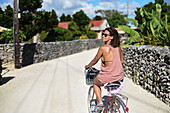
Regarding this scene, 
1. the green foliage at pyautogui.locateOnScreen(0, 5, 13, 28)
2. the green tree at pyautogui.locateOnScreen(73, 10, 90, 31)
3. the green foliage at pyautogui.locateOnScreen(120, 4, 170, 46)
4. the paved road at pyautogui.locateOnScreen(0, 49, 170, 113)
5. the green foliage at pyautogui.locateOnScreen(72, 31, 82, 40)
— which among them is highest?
the green tree at pyautogui.locateOnScreen(73, 10, 90, 31)

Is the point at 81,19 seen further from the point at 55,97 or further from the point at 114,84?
the point at 114,84

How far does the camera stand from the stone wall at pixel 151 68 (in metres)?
5.29

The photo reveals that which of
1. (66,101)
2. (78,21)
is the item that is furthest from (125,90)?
(78,21)

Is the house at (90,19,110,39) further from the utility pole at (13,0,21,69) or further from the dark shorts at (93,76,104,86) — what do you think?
the dark shorts at (93,76,104,86)

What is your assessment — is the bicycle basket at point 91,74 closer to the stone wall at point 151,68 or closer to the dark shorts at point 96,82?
the dark shorts at point 96,82

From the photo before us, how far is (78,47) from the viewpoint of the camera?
23.0 metres

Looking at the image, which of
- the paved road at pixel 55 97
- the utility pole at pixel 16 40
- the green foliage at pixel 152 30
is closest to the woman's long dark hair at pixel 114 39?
the paved road at pixel 55 97

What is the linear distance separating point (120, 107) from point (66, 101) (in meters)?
2.34

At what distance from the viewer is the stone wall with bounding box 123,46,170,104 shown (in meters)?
5.29

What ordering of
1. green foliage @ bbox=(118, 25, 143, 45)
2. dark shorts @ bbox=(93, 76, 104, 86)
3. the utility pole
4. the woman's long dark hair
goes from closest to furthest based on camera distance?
the woman's long dark hair, dark shorts @ bbox=(93, 76, 104, 86), green foliage @ bbox=(118, 25, 143, 45), the utility pole

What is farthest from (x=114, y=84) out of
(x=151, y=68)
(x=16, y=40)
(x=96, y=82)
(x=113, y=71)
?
(x=16, y=40)

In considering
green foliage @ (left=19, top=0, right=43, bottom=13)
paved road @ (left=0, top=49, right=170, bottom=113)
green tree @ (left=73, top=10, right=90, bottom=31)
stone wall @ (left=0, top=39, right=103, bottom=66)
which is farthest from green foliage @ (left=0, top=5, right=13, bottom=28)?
paved road @ (left=0, top=49, right=170, bottom=113)

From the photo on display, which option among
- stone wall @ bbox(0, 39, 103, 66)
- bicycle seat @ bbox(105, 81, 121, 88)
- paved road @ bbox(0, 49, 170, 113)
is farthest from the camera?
stone wall @ bbox(0, 39, 103, 66)

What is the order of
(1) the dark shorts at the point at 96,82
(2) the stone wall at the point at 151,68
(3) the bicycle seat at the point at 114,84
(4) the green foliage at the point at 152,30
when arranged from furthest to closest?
Result: 1. (4) the green foliage at the point at 152,30
2. (2) the stone wall at the point at 151,68
3. (1) the dark shorts at the point at 96,82
4. (3) the bicycle seat at the point at 114,84
